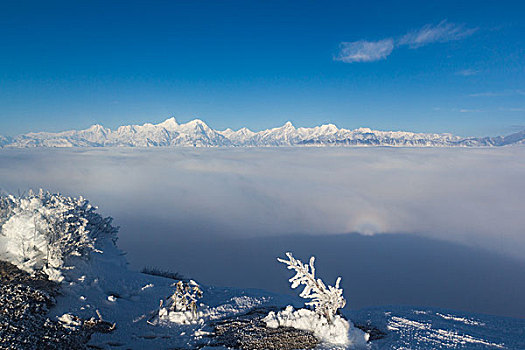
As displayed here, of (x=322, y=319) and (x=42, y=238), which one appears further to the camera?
(x=42, y=238)

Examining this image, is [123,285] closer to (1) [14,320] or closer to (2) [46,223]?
(2) [46,223]

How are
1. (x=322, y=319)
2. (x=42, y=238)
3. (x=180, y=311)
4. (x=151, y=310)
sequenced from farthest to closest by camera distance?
1. (x=42, y=238)
2. (x=151, y=310)
3. (x=180, y=311)
4. (x=322, y=319)

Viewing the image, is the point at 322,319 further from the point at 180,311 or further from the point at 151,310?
the point at 151,310

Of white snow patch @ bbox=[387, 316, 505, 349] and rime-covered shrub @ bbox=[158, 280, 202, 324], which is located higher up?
white snow patch @ bbox=[387, 316, 505, 349]

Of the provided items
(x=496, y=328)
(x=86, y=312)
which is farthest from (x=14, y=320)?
(x=496, y=328)

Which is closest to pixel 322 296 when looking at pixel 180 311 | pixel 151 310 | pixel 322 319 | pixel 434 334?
pixel 322 319

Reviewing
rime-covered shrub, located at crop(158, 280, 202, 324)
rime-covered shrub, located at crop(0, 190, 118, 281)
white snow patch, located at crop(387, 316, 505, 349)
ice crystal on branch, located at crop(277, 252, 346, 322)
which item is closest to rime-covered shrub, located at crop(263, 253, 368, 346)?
ice crystal on branch, located at crop(277, 252, 346, 322)

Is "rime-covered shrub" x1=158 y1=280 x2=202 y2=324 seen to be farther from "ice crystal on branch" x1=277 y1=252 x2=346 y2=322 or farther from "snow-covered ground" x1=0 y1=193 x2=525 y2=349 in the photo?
"ice crystal on branch" x1=277 y1=252 x2=346 y2=322

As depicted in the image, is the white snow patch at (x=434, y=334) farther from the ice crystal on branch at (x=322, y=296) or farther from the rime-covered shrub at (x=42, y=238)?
the rime-covered shrub at (x=42, y=238)
